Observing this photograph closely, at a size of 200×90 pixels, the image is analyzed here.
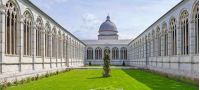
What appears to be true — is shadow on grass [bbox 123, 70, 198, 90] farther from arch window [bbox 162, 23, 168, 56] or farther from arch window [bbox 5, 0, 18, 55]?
arch window [bbox 162, 23, 168, 56]

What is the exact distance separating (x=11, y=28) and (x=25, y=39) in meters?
3.87

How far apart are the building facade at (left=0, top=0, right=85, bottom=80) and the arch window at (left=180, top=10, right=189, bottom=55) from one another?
509 inches

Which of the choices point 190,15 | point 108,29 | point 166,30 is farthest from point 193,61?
point 108,29

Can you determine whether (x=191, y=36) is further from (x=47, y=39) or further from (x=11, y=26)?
(x=47, y=39)

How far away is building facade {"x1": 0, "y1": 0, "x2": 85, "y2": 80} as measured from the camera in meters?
22.6

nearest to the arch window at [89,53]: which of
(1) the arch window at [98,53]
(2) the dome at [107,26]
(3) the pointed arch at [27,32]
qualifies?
(1) the arch window at [98,53]

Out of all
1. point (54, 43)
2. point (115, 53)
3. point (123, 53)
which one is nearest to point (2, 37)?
point (54, 43)

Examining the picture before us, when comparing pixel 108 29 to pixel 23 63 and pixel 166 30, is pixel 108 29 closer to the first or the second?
pixel 166 30

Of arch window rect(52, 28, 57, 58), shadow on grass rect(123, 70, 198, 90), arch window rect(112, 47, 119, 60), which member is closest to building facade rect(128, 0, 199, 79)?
shadow on grass rect(123, 70, 198, 90)

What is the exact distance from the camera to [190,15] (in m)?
26.6

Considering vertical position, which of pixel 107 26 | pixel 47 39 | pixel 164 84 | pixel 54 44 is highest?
pixel 107 26

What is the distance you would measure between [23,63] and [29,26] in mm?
4042

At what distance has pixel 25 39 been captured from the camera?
28.5 meters

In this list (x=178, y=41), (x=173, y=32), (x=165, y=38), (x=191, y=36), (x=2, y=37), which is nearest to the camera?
(x=2, y=37)
